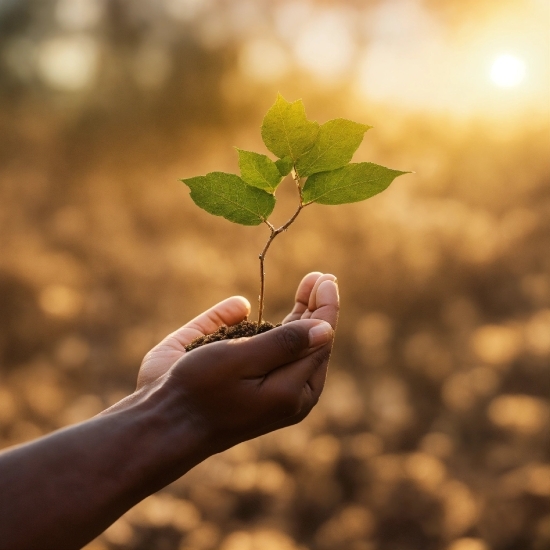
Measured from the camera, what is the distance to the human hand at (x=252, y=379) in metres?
0.76

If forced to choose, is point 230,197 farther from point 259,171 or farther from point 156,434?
point 156,434

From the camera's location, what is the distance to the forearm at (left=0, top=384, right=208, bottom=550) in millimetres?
649

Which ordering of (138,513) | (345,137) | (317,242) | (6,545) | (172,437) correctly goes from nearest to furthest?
(6,545) → (172,437) → (345,137) → (138,513) → (317,242)

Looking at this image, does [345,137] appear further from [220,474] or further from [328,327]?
[220,474]

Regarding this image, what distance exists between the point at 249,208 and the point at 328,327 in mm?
235

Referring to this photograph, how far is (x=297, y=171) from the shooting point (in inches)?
34.9

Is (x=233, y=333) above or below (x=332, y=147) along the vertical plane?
below

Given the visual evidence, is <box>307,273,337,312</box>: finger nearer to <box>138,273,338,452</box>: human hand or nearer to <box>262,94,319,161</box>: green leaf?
<box>138,273,338,452</box>: human hand

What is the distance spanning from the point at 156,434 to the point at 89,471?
9 centimetres

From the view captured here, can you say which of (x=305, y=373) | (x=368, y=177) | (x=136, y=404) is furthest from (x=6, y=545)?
(x=368, y=177)

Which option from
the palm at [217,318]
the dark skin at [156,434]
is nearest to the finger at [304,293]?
the palm at [217,318]


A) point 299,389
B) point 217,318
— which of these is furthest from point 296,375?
point 217,318

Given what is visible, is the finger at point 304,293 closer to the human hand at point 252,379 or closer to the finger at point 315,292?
the finger at point 315,292

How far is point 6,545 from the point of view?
628mm
